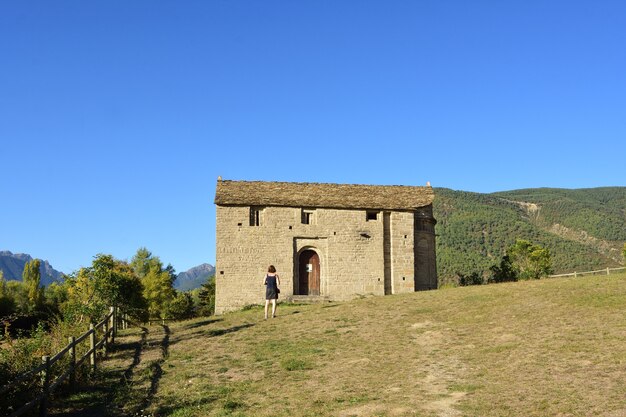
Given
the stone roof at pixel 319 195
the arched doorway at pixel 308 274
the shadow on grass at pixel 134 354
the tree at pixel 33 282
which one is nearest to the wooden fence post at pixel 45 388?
the shadow on grass at pixel 134 354

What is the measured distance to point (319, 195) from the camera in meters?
37.0

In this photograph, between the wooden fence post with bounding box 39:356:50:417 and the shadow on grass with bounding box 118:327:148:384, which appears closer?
the wooden fence post with bounding box 39:356:50:417

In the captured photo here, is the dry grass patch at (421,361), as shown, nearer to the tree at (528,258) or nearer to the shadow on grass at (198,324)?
the shadow on grass at (198,324)

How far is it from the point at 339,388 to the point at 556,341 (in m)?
6.61

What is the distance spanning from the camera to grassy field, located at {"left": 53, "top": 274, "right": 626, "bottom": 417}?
10875 millimetres

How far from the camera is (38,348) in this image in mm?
14844

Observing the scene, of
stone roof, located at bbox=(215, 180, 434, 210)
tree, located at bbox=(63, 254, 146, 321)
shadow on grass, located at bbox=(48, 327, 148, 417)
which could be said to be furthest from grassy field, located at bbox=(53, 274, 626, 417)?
stone roof, located at bbox=(215, 180, 434, 210)

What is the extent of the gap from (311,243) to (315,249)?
1.54 feet

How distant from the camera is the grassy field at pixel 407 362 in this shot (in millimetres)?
10875

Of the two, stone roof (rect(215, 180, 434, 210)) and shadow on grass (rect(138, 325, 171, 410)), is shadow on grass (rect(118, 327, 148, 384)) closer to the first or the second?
shadow on grass (rect(138, 325, 171, 410))

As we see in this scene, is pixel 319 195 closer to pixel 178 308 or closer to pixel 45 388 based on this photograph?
pixel 45 388

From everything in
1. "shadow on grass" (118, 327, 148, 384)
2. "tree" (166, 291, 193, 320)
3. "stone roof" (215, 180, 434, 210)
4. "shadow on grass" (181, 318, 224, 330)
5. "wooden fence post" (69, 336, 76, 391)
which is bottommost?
"tree" (166, 291, 193, 320)

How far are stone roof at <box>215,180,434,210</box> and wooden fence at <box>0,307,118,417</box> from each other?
16.2 metres

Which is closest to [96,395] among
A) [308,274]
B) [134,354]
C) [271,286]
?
[134,354]
